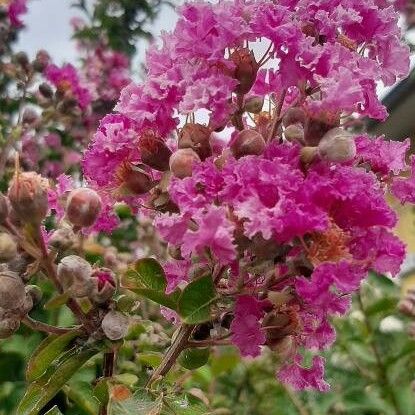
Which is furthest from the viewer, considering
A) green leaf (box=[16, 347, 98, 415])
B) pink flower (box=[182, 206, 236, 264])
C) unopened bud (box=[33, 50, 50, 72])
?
unopened bud (box=[33, 50, 50, 72])

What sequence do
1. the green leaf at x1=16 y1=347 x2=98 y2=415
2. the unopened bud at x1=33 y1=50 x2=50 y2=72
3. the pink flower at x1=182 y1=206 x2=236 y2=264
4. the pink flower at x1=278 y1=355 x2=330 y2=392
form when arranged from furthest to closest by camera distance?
the unopened bud at x1=33 y1=50 x2=50 y2=72 < the pink flower at x1=278 y1=355 x2=330 y2=392 < the green leaf at x1=16 y1=347 x2=98 y2=415 < the pink flower at x1=182 y1=206 x2=236 y2=264

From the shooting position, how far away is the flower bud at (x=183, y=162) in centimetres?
85

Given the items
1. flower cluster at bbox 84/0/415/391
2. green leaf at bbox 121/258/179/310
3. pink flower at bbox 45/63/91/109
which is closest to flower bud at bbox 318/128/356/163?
flower cluster at bbox 84/0/415/391

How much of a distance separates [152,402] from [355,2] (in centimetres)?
51

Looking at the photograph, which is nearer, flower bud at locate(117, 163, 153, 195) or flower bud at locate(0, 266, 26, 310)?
flower bud at locate(0, 266, 26, 310)

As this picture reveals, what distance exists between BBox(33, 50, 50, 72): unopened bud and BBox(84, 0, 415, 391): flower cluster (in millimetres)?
1332

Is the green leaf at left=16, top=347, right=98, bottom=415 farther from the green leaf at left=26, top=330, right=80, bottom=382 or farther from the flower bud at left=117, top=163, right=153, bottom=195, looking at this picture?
the flower bud at left=117, top=163, right=153, bottom=195

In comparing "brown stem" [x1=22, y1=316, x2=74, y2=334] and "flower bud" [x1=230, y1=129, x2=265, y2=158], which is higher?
"flower bud" [x1=230, y1=129, x2=265, y2=158]

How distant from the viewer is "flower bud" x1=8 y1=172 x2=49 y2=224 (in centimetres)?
78

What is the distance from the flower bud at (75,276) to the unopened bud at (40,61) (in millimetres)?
1515

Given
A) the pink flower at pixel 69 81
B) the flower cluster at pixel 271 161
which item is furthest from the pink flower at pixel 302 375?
the pink flower at pixel 69 81

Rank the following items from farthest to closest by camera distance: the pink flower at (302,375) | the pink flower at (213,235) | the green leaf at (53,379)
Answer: the pink flower at (302,375) → the green leaf at (53,379) → the pink flower at (213,235)

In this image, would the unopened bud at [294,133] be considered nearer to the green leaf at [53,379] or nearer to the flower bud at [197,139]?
the flower bud at [197,139]

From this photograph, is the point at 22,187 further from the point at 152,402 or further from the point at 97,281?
the point at 152,402
